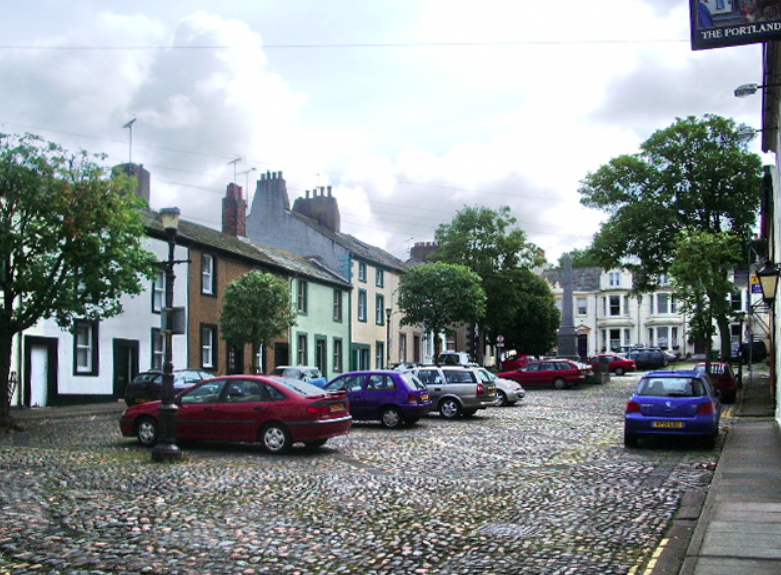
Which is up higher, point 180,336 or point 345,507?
point 180,336

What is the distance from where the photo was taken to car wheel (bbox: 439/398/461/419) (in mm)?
23438

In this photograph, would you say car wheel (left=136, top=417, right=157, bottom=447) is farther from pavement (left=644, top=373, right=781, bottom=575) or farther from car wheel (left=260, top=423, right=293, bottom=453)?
pavement (left=644, top=373, right=781, bottom=575)

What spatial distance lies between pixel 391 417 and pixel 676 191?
2596cm

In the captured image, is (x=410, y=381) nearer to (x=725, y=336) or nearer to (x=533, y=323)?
(x=725, y=336)

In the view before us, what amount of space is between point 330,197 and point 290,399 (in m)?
40.3

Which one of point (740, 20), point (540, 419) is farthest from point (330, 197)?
point (740, 20)

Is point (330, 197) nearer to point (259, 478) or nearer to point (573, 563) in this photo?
point (259, 478)

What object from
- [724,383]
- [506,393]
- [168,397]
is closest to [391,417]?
[168,397]

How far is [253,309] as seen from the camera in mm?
31531

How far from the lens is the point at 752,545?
771 centimetres

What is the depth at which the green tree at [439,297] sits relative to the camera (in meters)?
48.9

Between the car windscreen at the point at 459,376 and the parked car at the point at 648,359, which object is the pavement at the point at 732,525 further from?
the parked car at the point at 648,359

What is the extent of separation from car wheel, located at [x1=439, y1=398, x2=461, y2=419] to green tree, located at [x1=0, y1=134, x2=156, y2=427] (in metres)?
9.59

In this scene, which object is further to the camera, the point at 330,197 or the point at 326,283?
the point at 330,197
